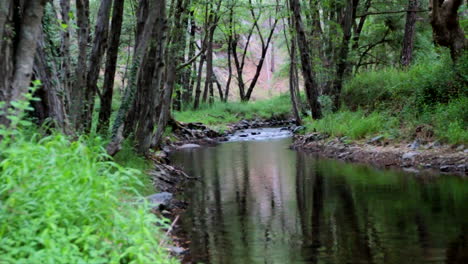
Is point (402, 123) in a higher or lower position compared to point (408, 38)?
lower

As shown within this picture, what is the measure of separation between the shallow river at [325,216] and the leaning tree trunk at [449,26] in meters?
4.20

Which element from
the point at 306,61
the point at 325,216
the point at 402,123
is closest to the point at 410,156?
the point at 402,123

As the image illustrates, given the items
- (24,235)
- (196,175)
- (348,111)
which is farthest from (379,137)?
(24,235)

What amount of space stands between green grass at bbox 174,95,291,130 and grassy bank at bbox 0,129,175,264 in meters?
20.0

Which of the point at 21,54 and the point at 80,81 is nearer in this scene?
the point at 21,54

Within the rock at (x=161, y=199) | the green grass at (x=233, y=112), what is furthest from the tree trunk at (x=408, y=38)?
the rock at (x=161, y=199)

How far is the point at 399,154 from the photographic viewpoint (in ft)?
38.6

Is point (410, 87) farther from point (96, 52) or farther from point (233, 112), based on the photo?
point (233, 112)

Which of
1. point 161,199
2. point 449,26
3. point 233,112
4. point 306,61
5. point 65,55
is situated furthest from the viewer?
point 233,112

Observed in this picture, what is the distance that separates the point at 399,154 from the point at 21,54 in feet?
30.9

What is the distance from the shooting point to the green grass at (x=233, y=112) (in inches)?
1003

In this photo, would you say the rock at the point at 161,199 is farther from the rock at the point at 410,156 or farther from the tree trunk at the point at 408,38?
the tree trunk at the point at 408,38

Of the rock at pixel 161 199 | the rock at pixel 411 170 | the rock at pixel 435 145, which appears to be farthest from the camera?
the rock at pixel 435 145

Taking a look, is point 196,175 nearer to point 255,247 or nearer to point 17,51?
point 255,247
